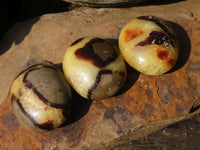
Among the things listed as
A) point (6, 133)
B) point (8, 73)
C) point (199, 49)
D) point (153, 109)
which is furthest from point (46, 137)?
point (199, 49)

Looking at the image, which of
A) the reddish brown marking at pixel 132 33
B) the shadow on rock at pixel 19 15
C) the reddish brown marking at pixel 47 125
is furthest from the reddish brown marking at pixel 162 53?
the shadow on rock at pixel 19 15

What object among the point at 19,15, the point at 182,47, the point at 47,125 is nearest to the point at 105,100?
the point at 47,125

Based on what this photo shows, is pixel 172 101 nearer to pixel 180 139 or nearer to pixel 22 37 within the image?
pixel 180 139

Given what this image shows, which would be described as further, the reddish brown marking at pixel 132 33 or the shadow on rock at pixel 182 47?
the shadow on rock at pixel 182 47

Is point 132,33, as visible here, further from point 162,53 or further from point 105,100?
point 105,100

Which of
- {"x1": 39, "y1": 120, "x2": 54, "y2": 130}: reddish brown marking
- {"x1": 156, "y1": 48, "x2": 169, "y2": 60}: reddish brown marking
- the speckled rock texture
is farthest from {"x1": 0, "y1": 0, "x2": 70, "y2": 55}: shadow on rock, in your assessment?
{"x1": 156, "y1": 48, "x2": 169, "y2": 60}: reddish brown marking

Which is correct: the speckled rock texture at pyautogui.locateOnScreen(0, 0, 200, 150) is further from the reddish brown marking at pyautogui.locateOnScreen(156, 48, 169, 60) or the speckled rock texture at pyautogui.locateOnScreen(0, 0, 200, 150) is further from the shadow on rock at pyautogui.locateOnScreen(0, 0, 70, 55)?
the reddish brown marking at pyautogui.locateOnScreen(156, 48, 169, 60)

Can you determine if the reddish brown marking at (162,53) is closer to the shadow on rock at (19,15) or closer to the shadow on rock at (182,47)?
the shadow on rock at (182,47)

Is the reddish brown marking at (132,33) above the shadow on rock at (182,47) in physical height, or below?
above

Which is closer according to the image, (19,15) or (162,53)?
(162,53)
